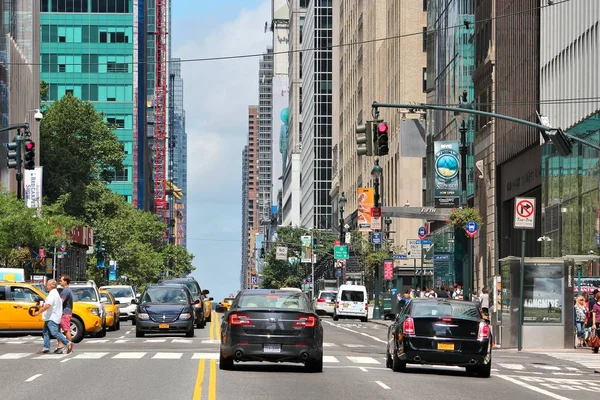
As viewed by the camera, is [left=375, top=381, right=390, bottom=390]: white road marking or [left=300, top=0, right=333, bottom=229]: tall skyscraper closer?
[left=375, top=381, right=390, bottom=390]: white road marking

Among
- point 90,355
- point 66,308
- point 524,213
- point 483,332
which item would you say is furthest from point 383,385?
point 524,213

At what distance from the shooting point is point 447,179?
64.7 metres

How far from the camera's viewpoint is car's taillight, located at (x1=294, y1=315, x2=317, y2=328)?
24172mm

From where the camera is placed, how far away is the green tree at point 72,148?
102625 millimetres

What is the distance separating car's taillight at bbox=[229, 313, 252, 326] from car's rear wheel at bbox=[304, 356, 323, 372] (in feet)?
4.87

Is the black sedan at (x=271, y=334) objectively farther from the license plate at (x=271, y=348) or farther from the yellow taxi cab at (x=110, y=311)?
the yellow taxi cab at (x=110, y=311)

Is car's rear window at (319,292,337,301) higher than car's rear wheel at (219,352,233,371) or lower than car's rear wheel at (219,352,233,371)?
lower

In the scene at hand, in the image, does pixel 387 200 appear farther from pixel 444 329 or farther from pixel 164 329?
pixel 444 329

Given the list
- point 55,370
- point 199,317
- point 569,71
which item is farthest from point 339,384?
point 569,71

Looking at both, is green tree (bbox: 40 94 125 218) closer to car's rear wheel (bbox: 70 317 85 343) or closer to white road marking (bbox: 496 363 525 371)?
car's rear wheel (bbox: 70 317 85 343)

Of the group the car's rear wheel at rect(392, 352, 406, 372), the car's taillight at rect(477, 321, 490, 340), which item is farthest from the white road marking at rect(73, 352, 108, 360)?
the car's taillight at rect(477, 321, 490, 340)

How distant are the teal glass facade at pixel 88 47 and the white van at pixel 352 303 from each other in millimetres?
77633

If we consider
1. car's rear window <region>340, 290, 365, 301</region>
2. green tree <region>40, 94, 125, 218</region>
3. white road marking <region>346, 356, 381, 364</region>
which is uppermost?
green tree <region>40, 94, 125, 218</region>

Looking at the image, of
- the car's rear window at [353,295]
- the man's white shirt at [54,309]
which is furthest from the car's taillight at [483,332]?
the car's rear window at [353,295]
